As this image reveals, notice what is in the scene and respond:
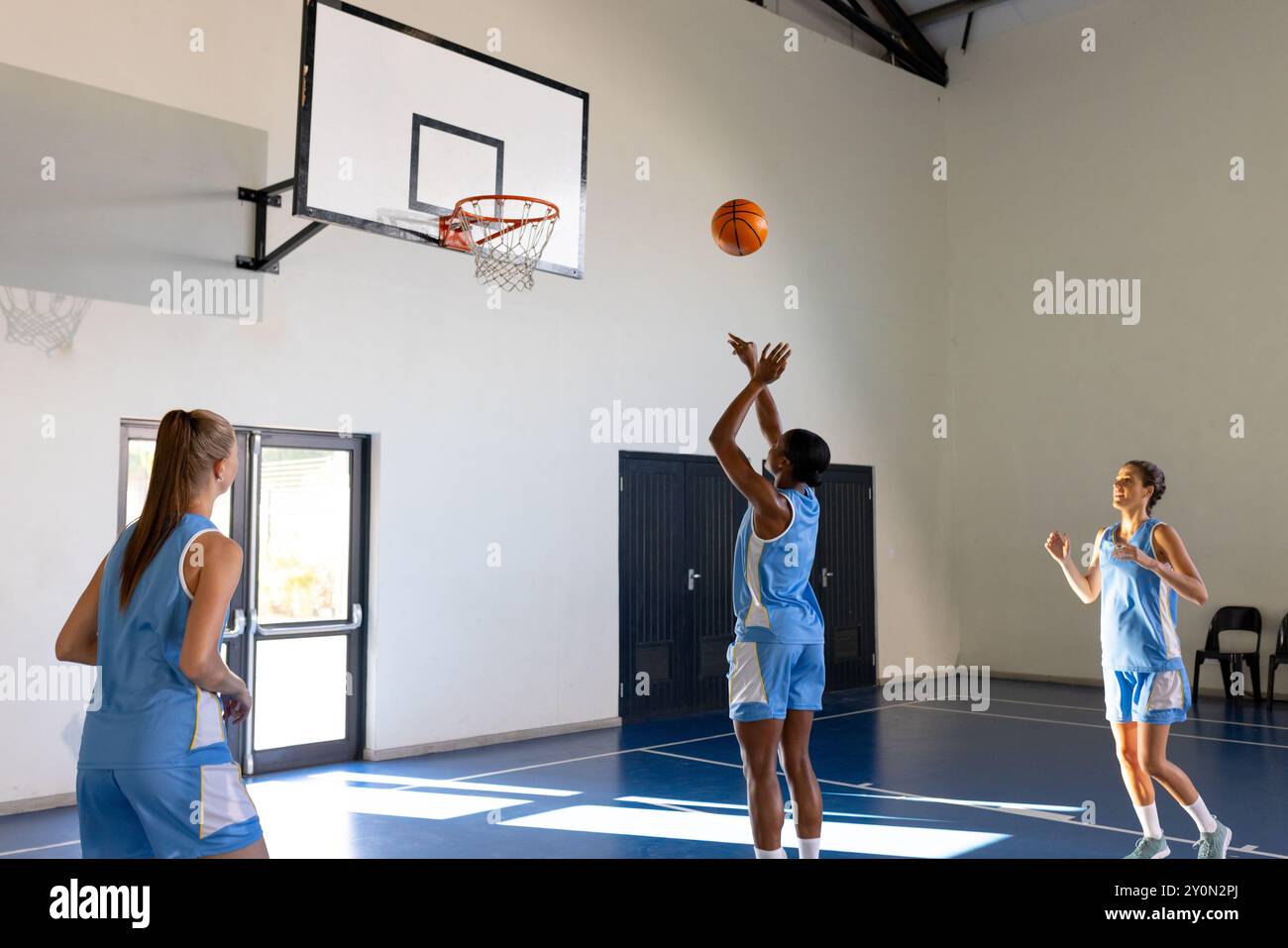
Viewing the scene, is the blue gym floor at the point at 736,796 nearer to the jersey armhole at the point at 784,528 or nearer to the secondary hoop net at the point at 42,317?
the jersey armhole at the point at 784,528

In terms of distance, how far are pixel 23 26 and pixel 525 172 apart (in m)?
2.88

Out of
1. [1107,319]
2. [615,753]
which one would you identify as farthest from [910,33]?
[615,753]

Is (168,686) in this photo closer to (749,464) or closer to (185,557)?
(185,557)

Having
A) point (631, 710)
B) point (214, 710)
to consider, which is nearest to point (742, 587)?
point (214, 710)

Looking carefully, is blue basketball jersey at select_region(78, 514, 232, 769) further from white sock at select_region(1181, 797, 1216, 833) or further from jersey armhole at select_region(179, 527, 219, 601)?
white sock at select_region(1181, 797, 1216, 833)

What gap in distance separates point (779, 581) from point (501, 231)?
3.77 metres

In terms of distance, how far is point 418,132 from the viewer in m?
6.43

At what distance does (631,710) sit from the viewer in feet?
30.5

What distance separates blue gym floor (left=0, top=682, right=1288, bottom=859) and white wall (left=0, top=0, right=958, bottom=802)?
0.86m

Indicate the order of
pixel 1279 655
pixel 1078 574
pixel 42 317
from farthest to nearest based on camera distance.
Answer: pixel 1279 655 < pixel 42 317 < pixel 1078 574

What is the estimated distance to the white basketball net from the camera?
6.71 metres

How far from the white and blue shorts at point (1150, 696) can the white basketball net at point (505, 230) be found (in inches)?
164

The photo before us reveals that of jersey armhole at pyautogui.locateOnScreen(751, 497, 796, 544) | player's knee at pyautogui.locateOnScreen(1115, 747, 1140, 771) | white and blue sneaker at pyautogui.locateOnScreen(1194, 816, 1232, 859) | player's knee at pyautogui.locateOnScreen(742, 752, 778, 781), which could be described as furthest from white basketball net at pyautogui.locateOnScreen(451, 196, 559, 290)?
white and blue sneaker at pyautogui.locateOnScreen(1194, 816, 1232, 859)

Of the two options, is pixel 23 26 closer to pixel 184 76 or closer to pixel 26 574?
pixel 184 76
